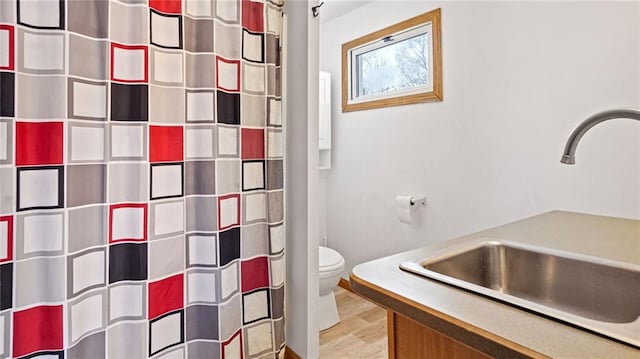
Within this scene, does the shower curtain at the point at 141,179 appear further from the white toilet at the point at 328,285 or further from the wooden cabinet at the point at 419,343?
the wooden cabinet at the point at 419,343

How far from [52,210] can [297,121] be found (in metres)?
1.05

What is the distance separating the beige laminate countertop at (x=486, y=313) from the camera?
1.47ft

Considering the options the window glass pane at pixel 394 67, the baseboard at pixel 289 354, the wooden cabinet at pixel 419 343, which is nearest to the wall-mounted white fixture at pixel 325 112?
the window glass pane at pixel 394 67

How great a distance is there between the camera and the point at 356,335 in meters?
2.06

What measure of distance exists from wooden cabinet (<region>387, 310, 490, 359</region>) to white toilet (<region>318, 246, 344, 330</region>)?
4.49 ft

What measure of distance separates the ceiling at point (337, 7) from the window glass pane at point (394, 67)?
1.19ft

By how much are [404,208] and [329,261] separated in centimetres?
62

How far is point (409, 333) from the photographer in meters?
0.65

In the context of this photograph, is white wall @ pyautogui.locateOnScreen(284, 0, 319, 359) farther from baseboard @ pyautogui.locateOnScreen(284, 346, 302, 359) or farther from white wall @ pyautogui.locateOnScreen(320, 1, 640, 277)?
white wall @ pyautogui.locateOnScreen(320, 1, 640, 277)

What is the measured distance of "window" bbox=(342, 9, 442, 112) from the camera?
7.07 ft

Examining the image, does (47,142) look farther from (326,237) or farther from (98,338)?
(326,237)

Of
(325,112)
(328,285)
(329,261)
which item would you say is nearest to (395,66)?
(325,112)

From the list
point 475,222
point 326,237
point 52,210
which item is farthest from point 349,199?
point 52,210

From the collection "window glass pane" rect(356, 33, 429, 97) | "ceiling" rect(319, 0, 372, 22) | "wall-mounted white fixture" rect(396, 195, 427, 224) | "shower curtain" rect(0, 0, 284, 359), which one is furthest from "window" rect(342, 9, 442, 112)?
"shower curtain" rect(0, 0, 284, 359)
